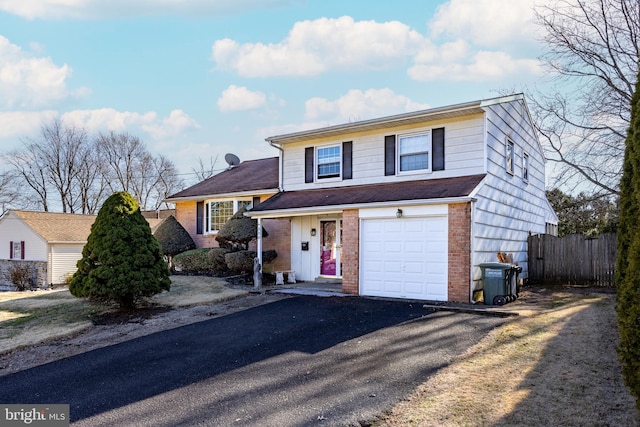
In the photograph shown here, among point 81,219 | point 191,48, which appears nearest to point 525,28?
point 191,48

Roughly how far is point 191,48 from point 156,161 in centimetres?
3158

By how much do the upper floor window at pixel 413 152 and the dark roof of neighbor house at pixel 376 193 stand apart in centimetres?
56

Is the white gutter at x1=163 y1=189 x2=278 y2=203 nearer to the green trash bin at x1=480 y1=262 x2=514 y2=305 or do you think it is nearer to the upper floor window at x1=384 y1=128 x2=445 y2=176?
the upper floor window at x1=384 y1=128 x2=445 y2=176

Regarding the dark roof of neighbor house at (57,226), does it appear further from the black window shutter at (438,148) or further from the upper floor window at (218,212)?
Result: the black window shutter at (438,148)

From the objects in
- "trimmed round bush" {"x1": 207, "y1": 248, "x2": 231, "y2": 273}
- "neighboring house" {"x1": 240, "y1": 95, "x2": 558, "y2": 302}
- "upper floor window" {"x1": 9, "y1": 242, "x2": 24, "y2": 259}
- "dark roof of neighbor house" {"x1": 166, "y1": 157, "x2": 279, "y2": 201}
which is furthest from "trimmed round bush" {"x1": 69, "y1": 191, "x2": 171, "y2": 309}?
"upper floor window" {"x1": 9, "y1": 242, "x2": 24, "y2": 259}

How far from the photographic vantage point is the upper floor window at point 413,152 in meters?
12.8

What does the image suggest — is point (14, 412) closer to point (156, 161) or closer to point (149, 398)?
point (149, 398)

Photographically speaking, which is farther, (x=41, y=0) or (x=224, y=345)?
(x=41, y=0)

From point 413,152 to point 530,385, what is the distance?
8.78m

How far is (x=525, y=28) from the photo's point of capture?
18578 mm

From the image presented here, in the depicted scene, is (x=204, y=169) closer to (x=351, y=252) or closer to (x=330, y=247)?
(x=330, y=247)

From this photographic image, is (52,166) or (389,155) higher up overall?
(52,166)

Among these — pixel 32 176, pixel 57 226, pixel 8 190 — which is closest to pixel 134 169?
pixel 32 176

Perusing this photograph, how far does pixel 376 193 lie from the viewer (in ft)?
41.0
